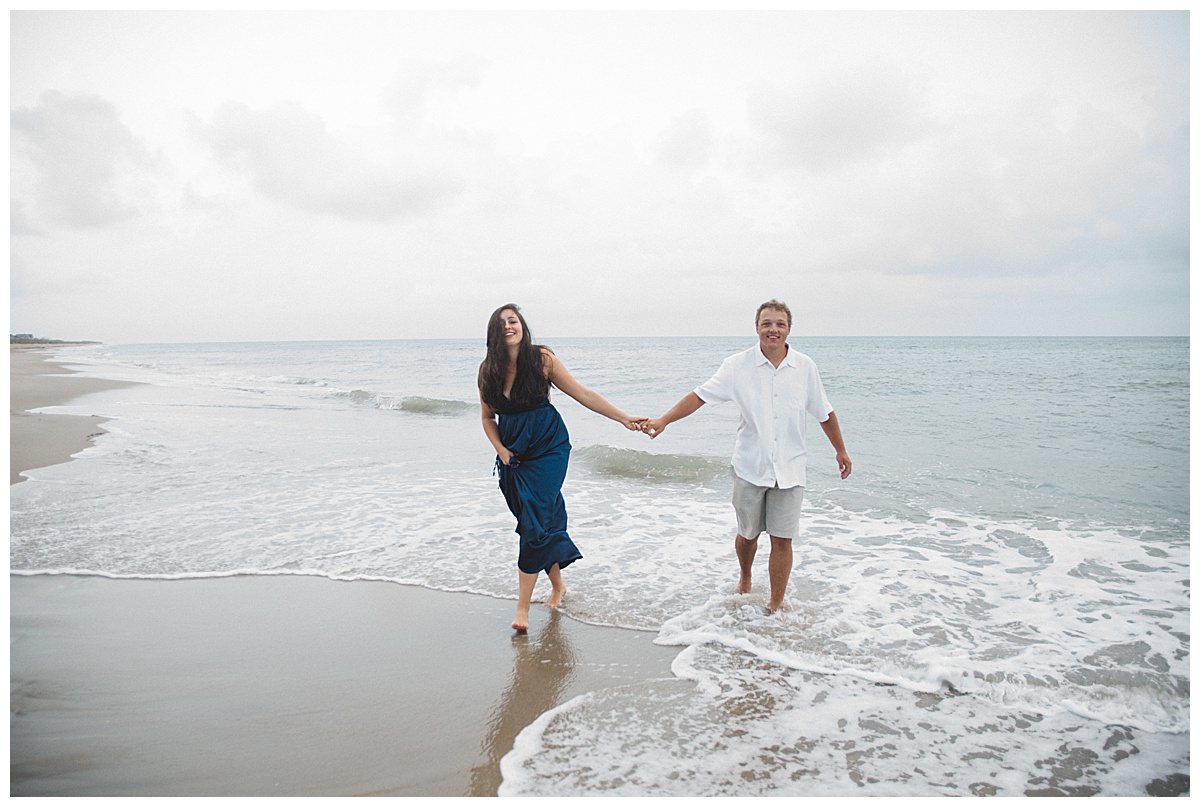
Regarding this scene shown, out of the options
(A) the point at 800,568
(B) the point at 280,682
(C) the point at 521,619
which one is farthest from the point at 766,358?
(B) the point at 280,682

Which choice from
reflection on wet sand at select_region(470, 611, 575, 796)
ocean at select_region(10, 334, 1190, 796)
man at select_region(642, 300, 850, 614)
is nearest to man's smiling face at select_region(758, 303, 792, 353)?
man at select_region(642, 300, 850, 614)

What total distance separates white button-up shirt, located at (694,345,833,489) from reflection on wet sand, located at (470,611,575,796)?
5.28 feet

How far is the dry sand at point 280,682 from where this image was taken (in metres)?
2.89

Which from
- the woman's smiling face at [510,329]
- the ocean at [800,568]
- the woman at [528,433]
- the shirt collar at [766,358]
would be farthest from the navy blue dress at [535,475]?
the shirt collar at [766,358]

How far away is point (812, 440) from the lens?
1194 cm

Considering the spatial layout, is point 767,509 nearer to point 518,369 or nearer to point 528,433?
point 528,433

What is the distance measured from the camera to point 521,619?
437 centimetres

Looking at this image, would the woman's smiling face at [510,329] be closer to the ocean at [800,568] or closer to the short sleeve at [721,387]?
the short sleeve at [721,387]

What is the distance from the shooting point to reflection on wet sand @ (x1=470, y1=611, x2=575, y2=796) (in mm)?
2924

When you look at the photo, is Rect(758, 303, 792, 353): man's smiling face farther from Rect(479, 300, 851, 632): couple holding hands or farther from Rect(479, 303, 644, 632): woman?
Rect(479, 303, 644, 632): woman

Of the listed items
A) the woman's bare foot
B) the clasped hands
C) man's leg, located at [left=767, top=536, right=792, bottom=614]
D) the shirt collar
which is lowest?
the woman's bare foot

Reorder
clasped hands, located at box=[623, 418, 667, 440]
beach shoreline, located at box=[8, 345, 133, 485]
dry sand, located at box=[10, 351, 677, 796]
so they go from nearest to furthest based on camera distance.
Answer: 1. dry sand, located at box=[10, 351, 677, 796]
2. clasped hands, located at box=[623, 418, 667, 440]
3. beach shoreline, located at box=[8, 345, 133, 485]

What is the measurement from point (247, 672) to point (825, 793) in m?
2.99

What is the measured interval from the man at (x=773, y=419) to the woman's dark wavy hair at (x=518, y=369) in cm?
101
